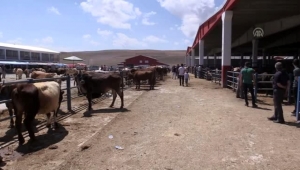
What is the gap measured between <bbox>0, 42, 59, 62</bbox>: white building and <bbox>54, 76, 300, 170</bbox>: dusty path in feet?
222

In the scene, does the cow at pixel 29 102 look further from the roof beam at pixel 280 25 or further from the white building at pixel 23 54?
the white building at pixel 23 54

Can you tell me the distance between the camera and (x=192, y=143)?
6.36 metres

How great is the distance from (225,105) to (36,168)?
318 inches

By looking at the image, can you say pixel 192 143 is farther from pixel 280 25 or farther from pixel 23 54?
pixel 23 54

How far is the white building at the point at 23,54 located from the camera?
6966 cm

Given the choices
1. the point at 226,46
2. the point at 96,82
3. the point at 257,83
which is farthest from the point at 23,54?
the point at 257,83

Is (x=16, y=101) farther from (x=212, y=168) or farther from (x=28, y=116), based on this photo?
(x=212, y=168)

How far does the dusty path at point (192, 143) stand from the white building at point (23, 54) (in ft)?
222

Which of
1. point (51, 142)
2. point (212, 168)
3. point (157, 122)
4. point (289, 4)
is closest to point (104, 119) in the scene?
point (157, 122)

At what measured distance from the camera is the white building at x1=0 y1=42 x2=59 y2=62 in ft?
229

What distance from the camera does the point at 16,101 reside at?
259 inches

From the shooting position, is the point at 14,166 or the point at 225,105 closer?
the point at 14,166

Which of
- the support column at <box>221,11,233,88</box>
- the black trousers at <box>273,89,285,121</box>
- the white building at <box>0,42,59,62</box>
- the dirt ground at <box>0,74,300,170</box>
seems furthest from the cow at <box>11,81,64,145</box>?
the white building at <box>0,42,59,62</box>

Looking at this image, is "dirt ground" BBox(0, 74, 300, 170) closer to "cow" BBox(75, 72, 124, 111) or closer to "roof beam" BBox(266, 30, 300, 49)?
"cow" BBox(75, 72, 124, 111)
